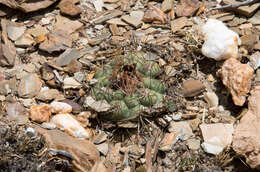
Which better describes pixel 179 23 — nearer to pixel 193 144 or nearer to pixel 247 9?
pixel 247 9

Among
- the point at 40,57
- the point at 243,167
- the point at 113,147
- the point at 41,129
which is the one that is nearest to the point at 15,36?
the point at 40,57

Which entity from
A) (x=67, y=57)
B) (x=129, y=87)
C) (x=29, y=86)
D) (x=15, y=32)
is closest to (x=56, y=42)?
(x=67, y=57)

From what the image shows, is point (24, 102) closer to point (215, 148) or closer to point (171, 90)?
point (171, 90)

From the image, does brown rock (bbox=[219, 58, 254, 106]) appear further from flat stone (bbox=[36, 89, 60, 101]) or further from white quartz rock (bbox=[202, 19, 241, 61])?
flat stone (bbox=[36, 89, 60, 101])

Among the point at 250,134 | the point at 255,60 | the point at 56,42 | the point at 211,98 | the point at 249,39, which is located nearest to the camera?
the point at 250,134

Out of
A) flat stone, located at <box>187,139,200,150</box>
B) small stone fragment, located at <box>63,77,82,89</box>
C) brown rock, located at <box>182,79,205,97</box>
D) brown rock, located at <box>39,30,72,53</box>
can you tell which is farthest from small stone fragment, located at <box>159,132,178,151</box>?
brown rock, located at <box>39,30,72,53</box>

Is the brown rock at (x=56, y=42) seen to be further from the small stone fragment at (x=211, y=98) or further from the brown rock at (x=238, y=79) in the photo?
the brown rock at (x=238, y=79)
